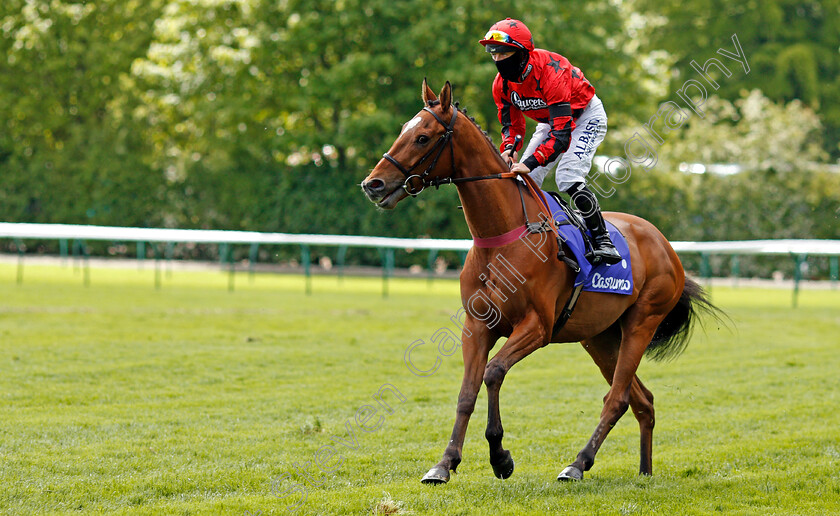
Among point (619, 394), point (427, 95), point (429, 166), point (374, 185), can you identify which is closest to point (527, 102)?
point (427, 95)

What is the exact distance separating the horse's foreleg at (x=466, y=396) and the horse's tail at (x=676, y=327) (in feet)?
6.21

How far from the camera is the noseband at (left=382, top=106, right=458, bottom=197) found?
15.8ft

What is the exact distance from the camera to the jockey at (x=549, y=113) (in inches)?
206

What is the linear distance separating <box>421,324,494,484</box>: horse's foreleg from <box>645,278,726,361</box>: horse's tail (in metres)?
1.89

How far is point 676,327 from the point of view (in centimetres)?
647

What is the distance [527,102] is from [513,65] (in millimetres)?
286

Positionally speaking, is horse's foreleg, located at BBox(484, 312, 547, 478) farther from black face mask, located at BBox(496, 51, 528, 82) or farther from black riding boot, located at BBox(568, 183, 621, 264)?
black face mask, located at BBox(496, 51, 528, 82)

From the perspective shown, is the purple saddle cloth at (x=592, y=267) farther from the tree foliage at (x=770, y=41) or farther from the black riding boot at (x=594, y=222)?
the tree foliage at (x=770, y=41)

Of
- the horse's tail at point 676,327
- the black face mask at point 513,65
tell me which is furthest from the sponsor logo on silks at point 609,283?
the black face mask at point 513,65

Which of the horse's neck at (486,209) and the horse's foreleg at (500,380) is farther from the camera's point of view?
the horse's neck at (486,209)

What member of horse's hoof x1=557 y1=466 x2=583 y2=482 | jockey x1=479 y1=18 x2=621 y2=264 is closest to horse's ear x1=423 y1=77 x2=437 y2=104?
jockey x1=479 y1=18 x2=621 y2=264

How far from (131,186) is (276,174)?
4.38m

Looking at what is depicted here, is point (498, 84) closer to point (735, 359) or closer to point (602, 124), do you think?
point (602, 124)

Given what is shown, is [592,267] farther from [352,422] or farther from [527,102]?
[352,422]
